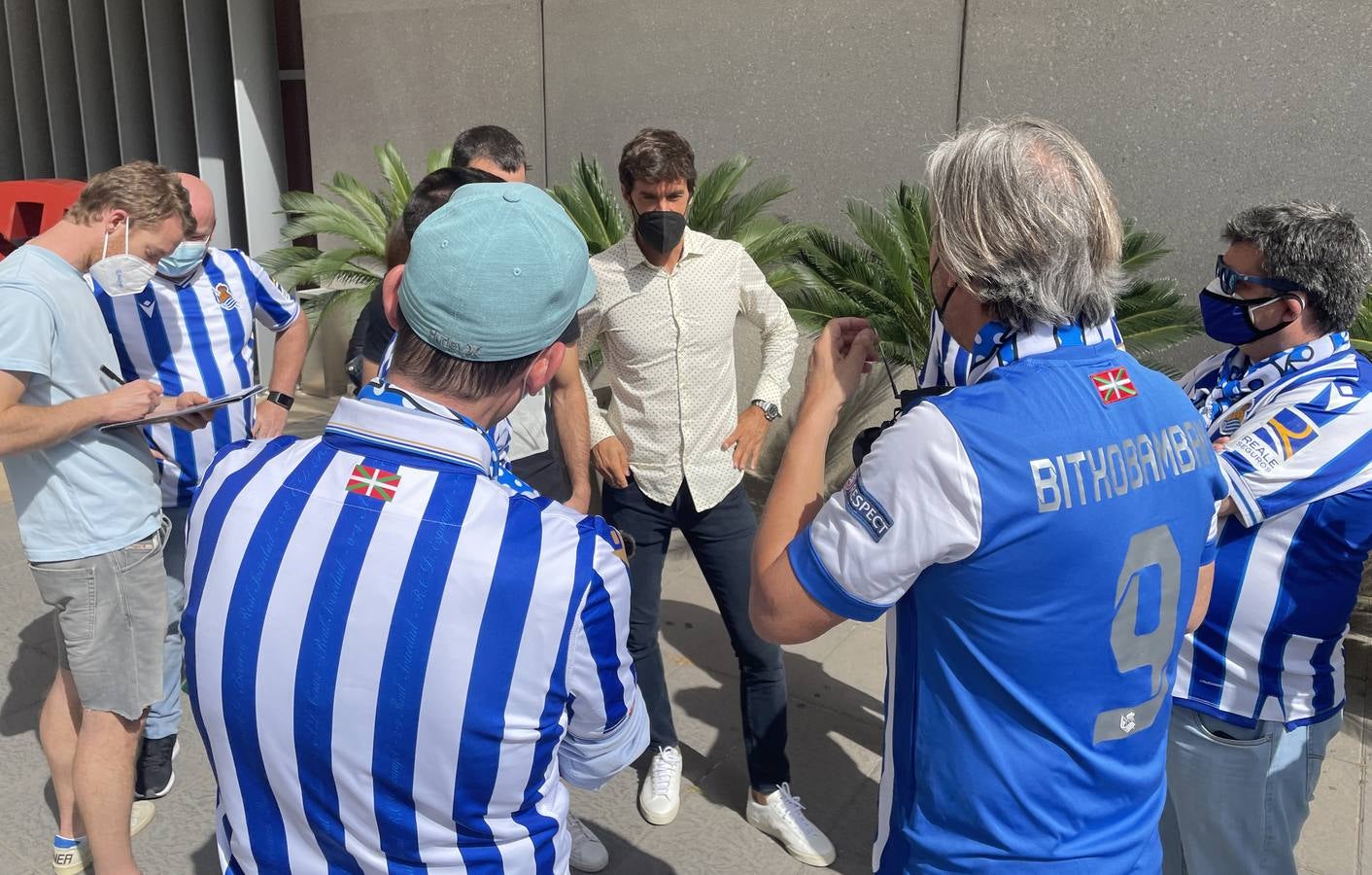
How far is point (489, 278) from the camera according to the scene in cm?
132

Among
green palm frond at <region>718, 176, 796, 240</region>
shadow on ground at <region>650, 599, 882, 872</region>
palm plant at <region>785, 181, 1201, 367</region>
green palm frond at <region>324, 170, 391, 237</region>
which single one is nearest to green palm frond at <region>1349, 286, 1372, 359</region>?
palm plant at <region>785, 181, 1201, 367</region>

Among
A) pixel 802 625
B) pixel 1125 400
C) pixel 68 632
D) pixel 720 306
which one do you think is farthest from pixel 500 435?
pixel 1125 400

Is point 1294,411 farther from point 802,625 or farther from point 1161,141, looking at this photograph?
point 1161,141

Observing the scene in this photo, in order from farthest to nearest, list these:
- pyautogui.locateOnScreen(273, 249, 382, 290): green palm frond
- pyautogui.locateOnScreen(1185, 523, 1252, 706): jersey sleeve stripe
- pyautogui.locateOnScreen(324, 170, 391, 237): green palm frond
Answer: pyautogui.locateOnScreen(324, 170, 391, 237): green palm frond, pyautogui.locateOnScreen(273, 249, 382, 290): green palm frond, pyautogui.locateOnScreen(1185, 523, 1252, 706): jersey sleeve stripe

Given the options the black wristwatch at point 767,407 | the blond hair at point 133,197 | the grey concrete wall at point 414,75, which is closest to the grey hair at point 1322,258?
the black wristwatch at point 767,407

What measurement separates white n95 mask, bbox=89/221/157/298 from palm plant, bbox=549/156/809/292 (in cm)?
285

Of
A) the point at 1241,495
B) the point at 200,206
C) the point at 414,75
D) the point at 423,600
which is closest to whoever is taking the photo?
the point at 423,600

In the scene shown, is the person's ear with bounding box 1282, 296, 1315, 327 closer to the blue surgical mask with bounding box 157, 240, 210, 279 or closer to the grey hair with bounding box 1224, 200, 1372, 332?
the grey hair with bounding box 1224, 200, 1372, 332

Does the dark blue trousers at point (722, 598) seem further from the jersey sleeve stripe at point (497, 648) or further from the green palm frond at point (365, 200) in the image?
the green palm frond at point (365, 200)

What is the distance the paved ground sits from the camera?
10.5ft

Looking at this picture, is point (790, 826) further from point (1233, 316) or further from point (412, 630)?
point (412, 630)

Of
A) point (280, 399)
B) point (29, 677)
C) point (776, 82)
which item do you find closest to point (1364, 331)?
point (776, 82)

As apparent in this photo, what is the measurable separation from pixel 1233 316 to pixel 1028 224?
119cm

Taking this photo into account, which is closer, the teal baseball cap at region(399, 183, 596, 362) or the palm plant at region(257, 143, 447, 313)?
the teal baseball cap at region(399, 183, 596, 362)
